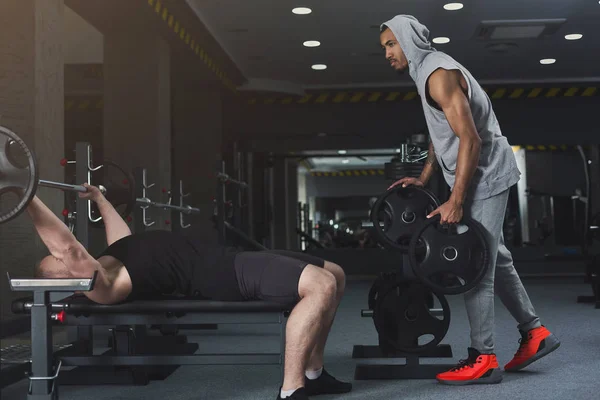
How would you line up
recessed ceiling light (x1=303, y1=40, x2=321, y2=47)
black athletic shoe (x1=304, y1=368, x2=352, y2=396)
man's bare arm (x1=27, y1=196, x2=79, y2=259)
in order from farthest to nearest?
recessed ceiling light (x1=303, y1=40, x2=321, y2=47), black athletic shoe (x1=304, y1=368, x2=352, y2=396), man's bare arm (x1=27, y1=196, x2=79, y2=259)

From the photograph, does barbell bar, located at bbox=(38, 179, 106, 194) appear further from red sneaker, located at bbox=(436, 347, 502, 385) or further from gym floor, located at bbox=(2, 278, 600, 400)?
red sneaker, located at bbox=(436, 347, 502, 385)

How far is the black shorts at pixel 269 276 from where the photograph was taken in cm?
231

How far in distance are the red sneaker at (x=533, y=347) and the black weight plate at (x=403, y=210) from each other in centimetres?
59

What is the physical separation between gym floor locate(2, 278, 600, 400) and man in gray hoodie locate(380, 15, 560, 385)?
4.8 inches

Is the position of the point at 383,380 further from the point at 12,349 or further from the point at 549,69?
the point at 549,69

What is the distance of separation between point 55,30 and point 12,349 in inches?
81.2

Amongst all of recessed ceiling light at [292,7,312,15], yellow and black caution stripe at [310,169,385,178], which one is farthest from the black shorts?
yellow and black caution stripe at [310,169,385,178]

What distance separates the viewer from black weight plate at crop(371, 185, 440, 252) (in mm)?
2957

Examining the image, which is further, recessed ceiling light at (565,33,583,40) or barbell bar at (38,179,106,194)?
recessed ceiling light at (565,33,583,40)

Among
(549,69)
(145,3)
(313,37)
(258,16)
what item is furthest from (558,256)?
(145,3)

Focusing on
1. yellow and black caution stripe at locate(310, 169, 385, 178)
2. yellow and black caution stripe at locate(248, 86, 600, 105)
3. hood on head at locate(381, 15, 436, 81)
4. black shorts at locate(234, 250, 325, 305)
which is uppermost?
yellow and black caution stripe at locate(248, 86, 600, 105)

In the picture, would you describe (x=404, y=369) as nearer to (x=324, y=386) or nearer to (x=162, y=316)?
(x=324, y=386)

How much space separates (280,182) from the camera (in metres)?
13.5

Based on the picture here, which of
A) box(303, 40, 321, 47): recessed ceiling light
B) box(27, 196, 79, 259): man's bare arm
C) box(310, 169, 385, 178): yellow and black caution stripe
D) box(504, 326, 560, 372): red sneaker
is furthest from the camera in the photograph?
box(310, 169, 385, 178): yellow and black caution stripe
